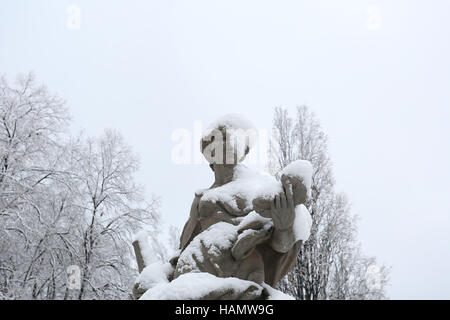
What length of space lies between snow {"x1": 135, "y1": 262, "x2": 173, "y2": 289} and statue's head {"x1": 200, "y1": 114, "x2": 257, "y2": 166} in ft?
2.84

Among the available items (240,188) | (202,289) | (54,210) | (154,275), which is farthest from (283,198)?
(54,210)

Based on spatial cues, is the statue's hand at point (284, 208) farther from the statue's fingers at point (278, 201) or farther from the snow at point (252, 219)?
the snow at point (252, 219)

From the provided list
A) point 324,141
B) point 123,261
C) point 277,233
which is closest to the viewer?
point 277,233

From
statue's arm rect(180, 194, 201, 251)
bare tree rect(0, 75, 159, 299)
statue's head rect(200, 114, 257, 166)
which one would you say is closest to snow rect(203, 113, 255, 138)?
statue's head rect(200, 114, 257, 166)

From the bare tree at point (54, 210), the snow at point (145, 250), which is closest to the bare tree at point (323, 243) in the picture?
the bare tree at point (54, 210)

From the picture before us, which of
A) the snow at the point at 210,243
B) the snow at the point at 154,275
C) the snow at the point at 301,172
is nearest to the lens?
the snow at the point at 301,172

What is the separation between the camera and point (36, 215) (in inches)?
469

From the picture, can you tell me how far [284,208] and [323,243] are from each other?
35.8 feet

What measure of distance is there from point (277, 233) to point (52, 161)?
1122 cm

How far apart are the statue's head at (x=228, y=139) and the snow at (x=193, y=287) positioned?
0.99m

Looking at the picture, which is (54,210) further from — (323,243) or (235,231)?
(235,231)

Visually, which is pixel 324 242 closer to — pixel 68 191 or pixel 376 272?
pixel 376 272

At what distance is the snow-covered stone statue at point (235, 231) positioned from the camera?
2.85m
